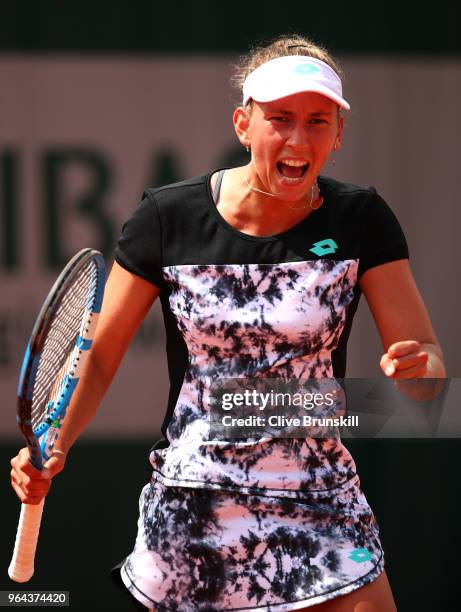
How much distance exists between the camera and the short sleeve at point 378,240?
7.78 feet

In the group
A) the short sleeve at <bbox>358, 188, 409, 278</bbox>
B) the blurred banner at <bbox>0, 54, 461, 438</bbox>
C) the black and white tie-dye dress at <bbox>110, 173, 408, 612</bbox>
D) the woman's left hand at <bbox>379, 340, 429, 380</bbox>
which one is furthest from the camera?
the blurred banner at <bbox>0, 54, 461, 438</bbox>

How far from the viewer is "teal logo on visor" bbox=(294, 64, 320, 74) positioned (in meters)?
2.36

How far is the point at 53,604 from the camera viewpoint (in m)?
4.54

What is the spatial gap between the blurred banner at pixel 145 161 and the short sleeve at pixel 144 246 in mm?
1871

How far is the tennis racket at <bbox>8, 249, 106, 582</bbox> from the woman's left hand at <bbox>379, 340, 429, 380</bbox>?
632 millimetres

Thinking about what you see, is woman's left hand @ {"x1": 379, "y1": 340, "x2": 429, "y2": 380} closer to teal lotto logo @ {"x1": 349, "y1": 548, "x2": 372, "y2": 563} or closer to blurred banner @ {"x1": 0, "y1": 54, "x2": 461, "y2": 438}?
teal lotto logo @ {"x1": 349, "y1": 548, "x2": 372, "y2": 563}

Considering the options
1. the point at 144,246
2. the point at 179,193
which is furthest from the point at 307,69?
the point at 144,246

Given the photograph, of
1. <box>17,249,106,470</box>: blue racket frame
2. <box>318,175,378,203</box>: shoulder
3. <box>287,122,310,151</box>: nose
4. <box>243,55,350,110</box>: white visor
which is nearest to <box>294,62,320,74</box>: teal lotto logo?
<box>243,55,350,110</box>: white visor

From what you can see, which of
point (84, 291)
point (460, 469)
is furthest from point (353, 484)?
point (460, 469)

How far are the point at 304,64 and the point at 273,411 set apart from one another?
71cm

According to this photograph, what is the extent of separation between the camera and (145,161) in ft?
14.2

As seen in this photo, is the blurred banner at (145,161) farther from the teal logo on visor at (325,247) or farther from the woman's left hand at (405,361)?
the woman's left hand at (405,361)

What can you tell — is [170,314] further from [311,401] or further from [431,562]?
[431,562]

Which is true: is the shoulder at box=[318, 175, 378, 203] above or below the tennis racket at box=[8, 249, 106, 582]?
above
